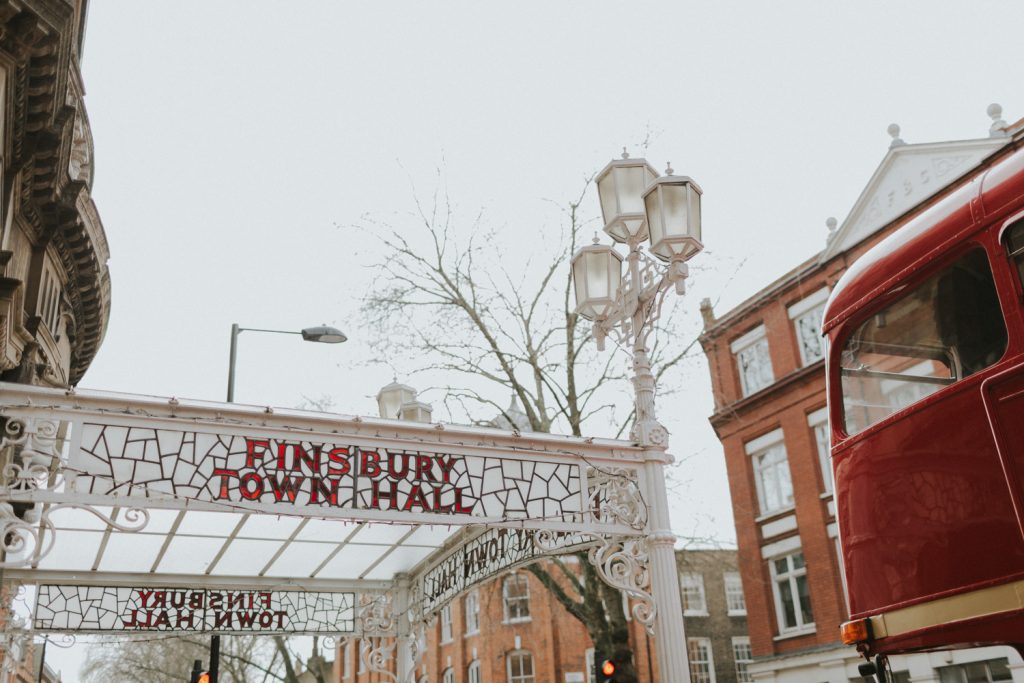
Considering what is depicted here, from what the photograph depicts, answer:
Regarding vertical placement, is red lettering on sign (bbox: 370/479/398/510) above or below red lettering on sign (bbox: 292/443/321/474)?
below

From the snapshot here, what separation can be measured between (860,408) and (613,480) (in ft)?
6.78

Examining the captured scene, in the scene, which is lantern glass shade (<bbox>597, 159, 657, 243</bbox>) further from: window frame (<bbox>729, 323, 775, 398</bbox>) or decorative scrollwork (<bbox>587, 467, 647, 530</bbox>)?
window frame (<bbox>729, 323, 775, 398</bbox>)

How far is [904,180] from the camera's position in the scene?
2547cm

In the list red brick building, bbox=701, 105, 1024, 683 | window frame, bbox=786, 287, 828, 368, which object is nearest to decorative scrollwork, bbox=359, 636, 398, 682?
red brick building, bbox=701, 105, 1024, 683

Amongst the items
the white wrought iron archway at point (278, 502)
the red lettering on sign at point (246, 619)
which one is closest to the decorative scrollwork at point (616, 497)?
the white wrought iron archway at point (278, 502)

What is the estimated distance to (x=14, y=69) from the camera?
8992mm

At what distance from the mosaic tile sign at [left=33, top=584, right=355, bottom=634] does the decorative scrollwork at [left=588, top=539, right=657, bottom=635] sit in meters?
5.67

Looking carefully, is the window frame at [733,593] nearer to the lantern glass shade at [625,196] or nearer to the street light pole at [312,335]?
the street light pole at [312,335]

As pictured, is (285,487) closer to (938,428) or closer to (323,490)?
(323,490)

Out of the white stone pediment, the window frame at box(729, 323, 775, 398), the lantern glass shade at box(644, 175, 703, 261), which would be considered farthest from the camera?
the window frame at box(729, 323, 775, 398)

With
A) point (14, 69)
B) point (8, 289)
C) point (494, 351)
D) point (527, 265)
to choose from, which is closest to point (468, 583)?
point (8, 289)

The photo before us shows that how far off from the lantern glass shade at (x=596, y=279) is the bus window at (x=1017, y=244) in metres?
3.62

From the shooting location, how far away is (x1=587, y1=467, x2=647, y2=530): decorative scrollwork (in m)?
7.51

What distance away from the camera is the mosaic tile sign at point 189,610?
10516mm
